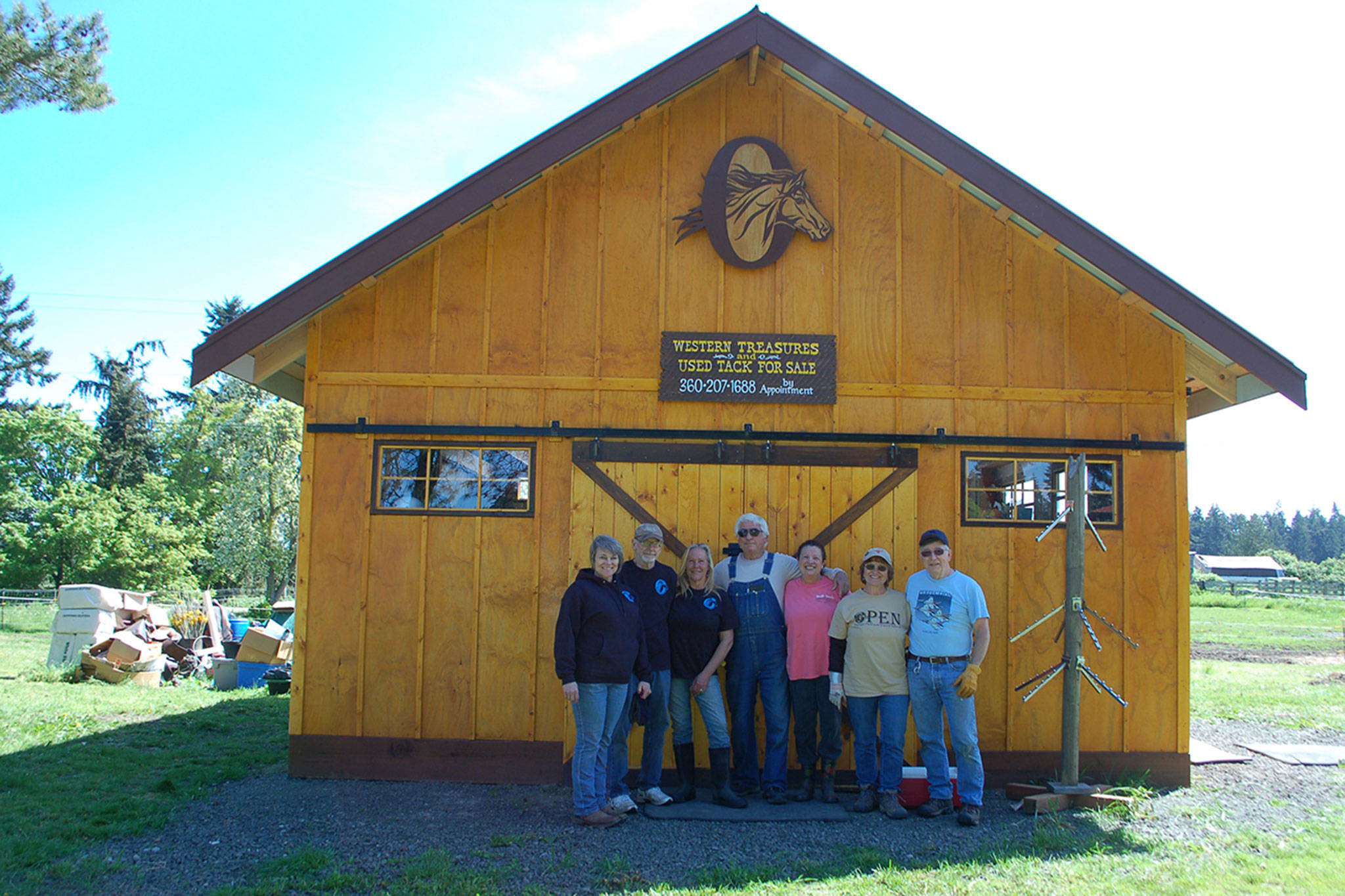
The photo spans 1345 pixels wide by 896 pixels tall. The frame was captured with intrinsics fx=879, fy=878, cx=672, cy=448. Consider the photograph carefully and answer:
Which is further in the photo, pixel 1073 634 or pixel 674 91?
pixel 674 91

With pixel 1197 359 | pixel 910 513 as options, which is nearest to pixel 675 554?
pixel 910 513

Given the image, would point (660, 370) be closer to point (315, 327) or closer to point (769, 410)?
point (769, 410)

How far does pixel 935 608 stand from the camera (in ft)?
19.5

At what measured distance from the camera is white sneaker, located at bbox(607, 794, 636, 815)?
5.77m

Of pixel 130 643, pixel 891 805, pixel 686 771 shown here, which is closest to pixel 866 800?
pixel 891 805

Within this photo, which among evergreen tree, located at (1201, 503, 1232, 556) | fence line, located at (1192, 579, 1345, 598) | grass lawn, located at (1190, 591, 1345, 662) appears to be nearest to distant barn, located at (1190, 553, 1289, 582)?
evergreen tree, located at (1201, 503, 1232, 556)

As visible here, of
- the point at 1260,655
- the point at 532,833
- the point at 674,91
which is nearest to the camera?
the point at 532,833

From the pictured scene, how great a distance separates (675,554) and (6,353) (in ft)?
141

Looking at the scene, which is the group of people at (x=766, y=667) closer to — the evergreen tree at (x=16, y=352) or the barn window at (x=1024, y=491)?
the barn window at (x=1024, y=491)

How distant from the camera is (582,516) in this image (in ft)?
22.5

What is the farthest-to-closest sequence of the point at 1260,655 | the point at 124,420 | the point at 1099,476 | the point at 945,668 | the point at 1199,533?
the point at 1199,533 < the point at 124,420 < the point at 1260,655 < the point at 1099,476 < the point at 945,668

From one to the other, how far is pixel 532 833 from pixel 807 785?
2033 millimetres

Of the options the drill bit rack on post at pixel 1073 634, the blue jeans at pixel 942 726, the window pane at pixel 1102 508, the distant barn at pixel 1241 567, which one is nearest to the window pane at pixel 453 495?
the blue jeans at pixel 942 726

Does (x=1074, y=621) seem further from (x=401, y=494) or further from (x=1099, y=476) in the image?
(x=401, y=494)
